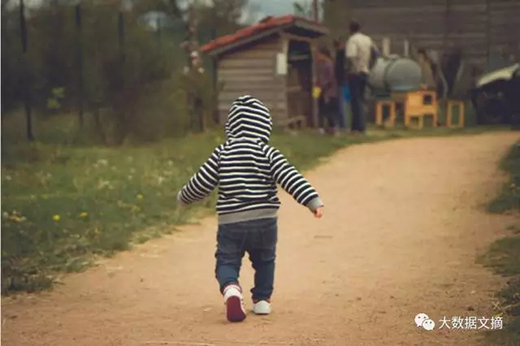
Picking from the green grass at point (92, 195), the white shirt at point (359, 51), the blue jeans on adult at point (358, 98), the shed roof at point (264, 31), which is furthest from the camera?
the blue jeans on adult at point (358, 98)

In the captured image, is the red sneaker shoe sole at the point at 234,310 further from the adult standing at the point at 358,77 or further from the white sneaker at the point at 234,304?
the adult standing at the point at 358,77

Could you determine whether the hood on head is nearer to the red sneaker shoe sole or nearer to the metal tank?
the red sneaker shoe sole

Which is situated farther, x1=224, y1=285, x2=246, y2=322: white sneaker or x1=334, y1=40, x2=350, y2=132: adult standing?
x1=334, y1=40, x2=350, y2=132: adult standing

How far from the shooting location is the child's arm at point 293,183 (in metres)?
3.53

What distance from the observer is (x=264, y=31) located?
584cm

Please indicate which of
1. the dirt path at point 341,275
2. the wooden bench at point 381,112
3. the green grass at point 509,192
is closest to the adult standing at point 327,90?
the wooden bench at point 381,112

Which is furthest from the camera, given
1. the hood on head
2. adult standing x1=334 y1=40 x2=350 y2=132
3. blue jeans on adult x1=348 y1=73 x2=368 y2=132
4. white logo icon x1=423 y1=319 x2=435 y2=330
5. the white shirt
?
adult standing x1=334 y1=40 x2=350 y2=132

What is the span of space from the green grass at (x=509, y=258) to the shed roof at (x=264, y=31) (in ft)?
3.65

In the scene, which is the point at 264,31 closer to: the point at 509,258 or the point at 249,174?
the point at 509,258

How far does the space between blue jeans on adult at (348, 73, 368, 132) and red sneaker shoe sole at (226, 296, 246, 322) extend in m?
3.36

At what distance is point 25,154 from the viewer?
7453mm

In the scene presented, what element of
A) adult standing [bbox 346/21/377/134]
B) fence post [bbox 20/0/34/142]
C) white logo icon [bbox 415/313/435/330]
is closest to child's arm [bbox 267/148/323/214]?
white logo icon [bbox 415/313/435/330]

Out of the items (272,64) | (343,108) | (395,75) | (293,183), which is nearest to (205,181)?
(293,183)

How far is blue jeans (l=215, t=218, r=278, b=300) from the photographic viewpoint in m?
3.59
